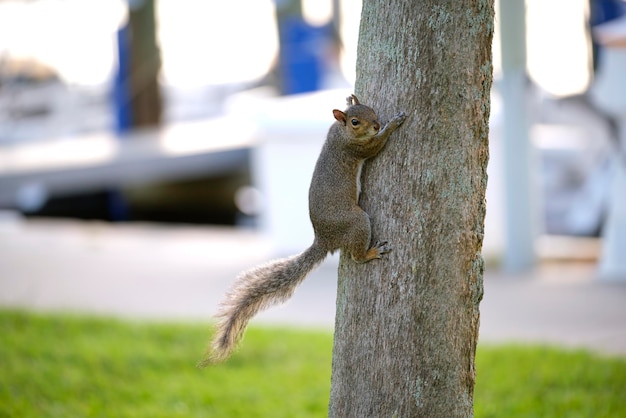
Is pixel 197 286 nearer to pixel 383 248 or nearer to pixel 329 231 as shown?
pixel 329 231

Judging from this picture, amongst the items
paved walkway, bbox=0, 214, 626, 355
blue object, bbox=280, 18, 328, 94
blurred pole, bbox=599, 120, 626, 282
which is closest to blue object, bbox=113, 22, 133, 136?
blue object, bbox=280, 18, 328, 94

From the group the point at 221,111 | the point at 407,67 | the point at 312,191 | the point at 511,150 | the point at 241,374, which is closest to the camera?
the point at 407,67

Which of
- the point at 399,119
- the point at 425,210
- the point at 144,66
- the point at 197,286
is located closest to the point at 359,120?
the point at 399,119

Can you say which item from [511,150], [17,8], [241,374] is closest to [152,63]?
[17,8]

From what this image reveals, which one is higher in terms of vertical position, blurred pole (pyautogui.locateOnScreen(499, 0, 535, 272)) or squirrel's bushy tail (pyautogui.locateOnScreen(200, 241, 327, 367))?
blurred pole (pyautogui.locateOnScreen(499, 0, 535, 272))

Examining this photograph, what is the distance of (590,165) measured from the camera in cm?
866

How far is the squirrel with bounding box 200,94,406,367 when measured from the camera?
6.58 feet

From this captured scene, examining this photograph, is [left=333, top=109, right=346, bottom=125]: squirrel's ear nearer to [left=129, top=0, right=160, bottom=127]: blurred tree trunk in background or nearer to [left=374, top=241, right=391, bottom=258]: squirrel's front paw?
[left=374, top=241, right=391, bottom=258]: squirrel's front paw

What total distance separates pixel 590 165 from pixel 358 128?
23.6 feet

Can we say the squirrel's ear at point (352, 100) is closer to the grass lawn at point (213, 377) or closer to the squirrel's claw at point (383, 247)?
the squirrel's claw at point (383, 247)

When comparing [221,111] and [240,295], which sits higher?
[221,111]

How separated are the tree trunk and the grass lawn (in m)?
1.18

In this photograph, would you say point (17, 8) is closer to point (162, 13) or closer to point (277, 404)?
point (162, 13)

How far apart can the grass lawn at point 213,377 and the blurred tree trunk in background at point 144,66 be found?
935 cm
